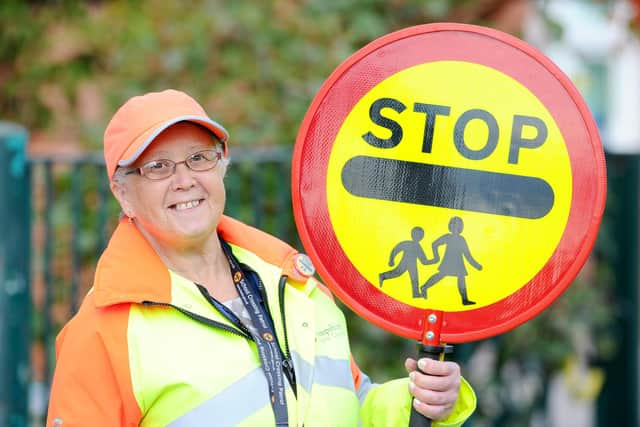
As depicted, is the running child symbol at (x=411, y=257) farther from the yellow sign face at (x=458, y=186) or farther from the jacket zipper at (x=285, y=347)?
the jacket zipper at (x=285, y=347)

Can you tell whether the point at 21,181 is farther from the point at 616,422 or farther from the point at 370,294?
the point at 616,422

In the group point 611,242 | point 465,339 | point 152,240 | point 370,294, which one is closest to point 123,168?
point 152,240

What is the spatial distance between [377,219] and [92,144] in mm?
2932

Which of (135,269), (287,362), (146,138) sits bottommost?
(287,362)

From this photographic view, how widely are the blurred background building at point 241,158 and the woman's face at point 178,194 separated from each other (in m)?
1.85

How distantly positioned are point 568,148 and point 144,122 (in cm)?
87

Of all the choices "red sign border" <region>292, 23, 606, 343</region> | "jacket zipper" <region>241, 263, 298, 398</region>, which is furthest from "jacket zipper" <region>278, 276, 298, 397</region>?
"red sign border" <region>292, 23, 606, 343</region>

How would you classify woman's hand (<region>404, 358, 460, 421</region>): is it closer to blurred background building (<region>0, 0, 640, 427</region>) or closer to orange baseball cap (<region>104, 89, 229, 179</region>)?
orange baseball cap (<region>104, 89, 229, 179</region>)

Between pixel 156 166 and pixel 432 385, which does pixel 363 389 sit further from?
pixel 156 166

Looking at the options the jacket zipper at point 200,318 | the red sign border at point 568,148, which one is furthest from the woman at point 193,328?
the red sign border at point 568,148

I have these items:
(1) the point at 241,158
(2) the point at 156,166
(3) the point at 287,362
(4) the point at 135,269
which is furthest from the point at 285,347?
(1) the point at 241,158

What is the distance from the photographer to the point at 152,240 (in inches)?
92.4

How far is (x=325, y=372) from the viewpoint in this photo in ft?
7.54

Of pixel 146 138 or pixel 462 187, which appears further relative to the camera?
pixel 146 138
